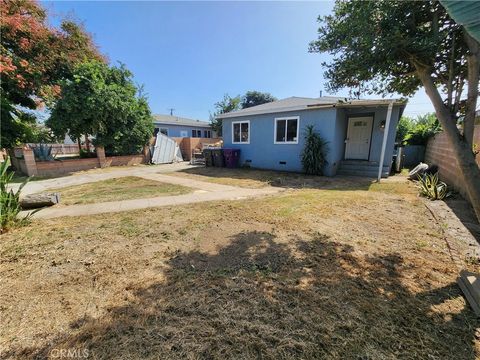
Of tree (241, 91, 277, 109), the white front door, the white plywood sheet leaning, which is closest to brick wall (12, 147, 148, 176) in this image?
the white plywood sheet leaning

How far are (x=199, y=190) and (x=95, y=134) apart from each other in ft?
29.5

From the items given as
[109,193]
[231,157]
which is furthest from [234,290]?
[231,157]

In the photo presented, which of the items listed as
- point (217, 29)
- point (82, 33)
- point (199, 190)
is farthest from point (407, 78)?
point (82, 33)

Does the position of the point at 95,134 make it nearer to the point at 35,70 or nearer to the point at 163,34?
the point at 35,70

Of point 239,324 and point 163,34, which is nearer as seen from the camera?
point 239,324

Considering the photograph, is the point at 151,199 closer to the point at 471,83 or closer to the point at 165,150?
the point at 471,83

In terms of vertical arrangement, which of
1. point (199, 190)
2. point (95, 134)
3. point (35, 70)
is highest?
point (35, 70)

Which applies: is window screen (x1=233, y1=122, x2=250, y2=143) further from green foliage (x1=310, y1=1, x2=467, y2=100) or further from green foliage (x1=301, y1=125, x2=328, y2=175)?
green foliage (x1=310, y1=1, x2=467, y2=100)

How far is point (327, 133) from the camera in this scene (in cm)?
920

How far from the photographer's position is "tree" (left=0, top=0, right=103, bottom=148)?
8.84 meters

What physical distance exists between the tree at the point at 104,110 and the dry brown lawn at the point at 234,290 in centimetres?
887

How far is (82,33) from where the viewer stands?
11.5 meters

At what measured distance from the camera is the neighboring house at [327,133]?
9144 mm

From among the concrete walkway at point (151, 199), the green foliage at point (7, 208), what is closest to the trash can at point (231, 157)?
the concrete walkway at point (151, 199)
